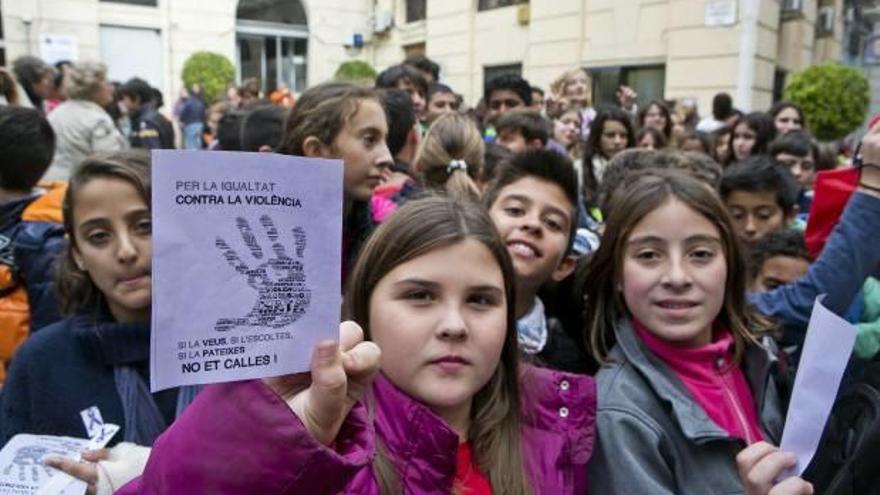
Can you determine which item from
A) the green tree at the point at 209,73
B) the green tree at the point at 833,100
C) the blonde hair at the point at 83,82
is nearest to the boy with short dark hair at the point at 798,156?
the green tree at the point at 833,100

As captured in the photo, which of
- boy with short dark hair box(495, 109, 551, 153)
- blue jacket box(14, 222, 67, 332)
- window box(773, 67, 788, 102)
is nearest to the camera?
blue jacket box(14, 222, 67, 332)

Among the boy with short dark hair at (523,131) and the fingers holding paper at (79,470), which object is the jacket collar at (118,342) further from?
the boy with short dark hair at (523,131)

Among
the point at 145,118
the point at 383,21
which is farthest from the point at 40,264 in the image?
the point at 383,21

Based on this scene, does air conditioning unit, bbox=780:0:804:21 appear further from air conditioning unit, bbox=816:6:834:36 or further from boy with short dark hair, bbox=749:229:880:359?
boy with short dark hair, bbox=749:229:880:359

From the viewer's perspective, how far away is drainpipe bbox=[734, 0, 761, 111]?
34.5 feet

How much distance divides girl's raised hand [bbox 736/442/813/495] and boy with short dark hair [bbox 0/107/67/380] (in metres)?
1.95

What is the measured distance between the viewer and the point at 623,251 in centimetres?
180

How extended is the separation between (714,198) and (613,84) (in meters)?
11.2

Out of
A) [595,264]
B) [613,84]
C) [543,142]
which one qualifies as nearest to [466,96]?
[613,84]

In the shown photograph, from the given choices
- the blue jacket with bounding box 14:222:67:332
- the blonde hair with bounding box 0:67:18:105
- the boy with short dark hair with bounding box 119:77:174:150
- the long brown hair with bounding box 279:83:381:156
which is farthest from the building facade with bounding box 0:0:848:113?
the blue jacket with bounding box 14:222:67:332

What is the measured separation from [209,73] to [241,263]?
16140 millimetres

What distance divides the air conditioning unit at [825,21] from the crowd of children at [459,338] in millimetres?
11678

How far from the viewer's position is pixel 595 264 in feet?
6.21

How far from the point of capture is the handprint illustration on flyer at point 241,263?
80 cm
